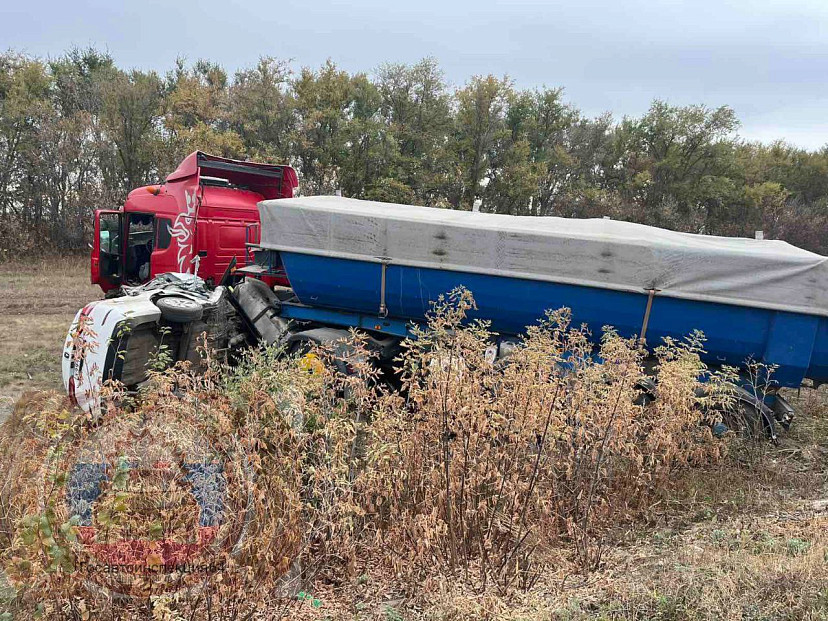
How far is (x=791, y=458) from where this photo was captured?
16.8ft

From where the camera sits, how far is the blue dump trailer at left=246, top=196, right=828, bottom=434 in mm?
5168

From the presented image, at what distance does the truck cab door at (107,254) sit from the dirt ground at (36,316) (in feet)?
3.98

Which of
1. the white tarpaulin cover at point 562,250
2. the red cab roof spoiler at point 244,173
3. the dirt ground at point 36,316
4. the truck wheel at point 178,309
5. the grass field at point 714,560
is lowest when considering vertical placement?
the dirt ground at point 36,316

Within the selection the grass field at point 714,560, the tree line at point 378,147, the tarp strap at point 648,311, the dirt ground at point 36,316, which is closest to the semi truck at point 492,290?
the tarp strap at point 648,311

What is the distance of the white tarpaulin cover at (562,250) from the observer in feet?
16.9

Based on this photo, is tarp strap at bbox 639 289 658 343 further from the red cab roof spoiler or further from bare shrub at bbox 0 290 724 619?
the red cab roof spoiler

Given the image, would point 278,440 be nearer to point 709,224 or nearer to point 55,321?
point 55,321

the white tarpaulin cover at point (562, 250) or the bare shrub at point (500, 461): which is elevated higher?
the white tarpaulin cover at point (562, 250)

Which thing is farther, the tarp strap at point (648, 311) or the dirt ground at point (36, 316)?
the dirt ground at point (36, 316)

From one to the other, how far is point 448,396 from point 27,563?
6.98ft

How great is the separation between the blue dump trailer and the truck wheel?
3.68ft

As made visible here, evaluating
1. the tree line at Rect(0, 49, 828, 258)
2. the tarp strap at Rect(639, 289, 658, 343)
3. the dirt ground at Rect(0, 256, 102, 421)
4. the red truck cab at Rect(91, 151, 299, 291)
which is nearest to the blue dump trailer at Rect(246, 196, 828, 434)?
the tarp strap at Rect(639, 289, 658, 343)

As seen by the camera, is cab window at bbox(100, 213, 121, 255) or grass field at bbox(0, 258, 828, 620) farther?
cab window at bbox(100, 213, 121, 255)

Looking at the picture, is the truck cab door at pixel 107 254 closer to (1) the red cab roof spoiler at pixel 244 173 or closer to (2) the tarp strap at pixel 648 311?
(1) the red cab roof spoiler at pixel 244 173
